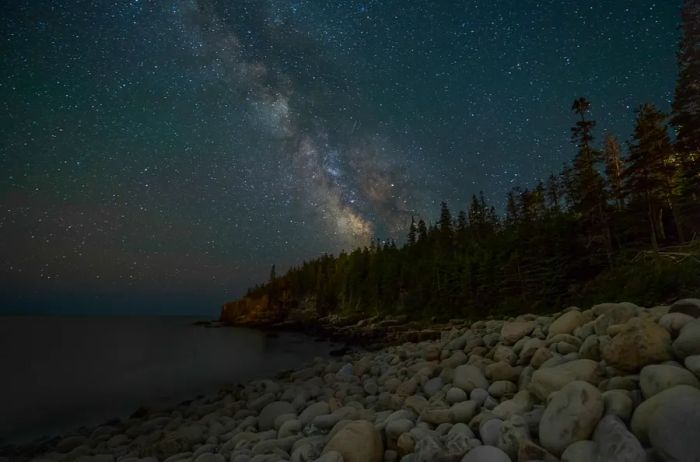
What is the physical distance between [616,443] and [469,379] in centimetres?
290

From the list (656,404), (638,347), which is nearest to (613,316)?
(638,347)

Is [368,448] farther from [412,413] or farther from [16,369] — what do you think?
[16,369]

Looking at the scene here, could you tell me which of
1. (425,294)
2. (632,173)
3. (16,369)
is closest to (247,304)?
(425,294)

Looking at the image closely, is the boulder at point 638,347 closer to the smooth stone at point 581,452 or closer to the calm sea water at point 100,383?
the smooth stone at point 581,452

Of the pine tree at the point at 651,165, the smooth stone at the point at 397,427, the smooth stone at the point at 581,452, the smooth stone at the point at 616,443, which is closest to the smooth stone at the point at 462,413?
the smooth stone at the point at 397,427

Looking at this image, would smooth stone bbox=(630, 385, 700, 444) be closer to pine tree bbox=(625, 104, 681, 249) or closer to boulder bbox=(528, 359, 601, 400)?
boulder bbox=(528, 359, 601, 400)

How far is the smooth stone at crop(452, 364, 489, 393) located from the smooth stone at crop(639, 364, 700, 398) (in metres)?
2.33

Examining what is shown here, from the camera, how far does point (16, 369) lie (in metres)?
27.5

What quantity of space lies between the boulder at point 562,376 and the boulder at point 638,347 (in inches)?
8.4

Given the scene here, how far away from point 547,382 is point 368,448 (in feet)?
7.65

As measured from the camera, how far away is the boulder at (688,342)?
3.58m

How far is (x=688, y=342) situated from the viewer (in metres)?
3.63

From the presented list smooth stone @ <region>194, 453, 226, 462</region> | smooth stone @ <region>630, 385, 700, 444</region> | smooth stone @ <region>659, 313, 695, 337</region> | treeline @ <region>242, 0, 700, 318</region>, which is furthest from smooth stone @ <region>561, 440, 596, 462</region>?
treeline @ <region>242, 0, 700, 318</region>

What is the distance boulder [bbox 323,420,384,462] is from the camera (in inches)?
162
